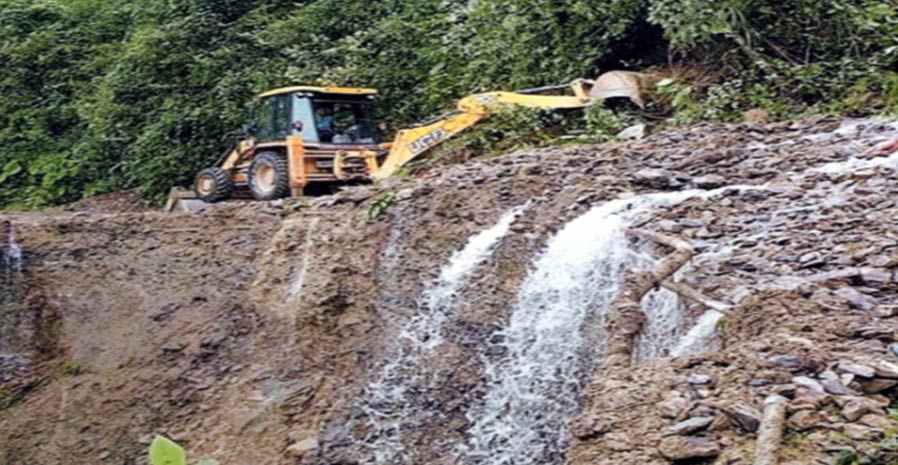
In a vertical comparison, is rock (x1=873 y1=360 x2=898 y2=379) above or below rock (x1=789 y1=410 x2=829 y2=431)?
above

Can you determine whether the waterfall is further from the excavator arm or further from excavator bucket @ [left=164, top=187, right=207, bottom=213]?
excavator bucket @ [left=164, top=187, right=207, bottom=213]

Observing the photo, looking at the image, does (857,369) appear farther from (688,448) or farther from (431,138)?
(431,138)

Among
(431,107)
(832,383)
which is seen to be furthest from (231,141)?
(832,383)

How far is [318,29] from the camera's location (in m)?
14.2

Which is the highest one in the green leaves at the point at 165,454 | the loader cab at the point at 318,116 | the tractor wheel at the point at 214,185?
the green leaves at the point at 165,454

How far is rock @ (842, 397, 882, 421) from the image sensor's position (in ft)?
11.1

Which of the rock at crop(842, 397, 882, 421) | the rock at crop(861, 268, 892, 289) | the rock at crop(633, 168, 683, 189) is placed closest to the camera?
the rock at crop(842, 397, 882, 421)

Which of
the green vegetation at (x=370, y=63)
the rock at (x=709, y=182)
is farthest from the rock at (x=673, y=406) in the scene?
the green vegetation at (x=370, y=63)

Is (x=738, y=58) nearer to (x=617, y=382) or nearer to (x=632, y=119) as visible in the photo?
(x=632, y=119)

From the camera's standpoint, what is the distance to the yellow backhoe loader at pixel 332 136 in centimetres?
1017

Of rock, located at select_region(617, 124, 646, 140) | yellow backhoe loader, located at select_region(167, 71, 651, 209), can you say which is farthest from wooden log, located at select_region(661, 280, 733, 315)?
yellow backhoe loader, located at select_region(167, 71, 651, 209)

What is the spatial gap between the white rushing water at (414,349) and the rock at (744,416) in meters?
3.63

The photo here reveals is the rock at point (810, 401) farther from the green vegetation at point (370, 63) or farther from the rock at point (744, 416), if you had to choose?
the green vegetation at point (370, 63)

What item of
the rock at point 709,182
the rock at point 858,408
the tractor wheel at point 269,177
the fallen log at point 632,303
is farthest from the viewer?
the tractor wheel at point 269,177
